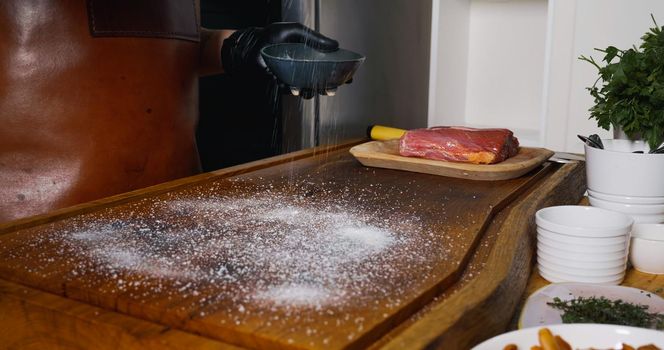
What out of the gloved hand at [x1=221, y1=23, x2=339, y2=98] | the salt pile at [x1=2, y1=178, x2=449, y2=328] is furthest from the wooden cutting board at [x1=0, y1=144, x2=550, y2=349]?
the gloved hand at [x1=221, y1=23, x2=339, y2=98]

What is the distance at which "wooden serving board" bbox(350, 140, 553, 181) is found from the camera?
1433 mm

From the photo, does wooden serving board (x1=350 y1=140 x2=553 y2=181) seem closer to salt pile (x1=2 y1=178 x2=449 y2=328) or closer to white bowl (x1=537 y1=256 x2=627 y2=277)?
salt pile (x1=2 y1=178 x2=449 y2=328)

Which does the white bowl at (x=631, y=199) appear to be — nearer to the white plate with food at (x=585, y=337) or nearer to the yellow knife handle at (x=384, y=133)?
the white plate with food at (x=585, y=337)

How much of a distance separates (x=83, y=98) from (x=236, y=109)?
1041 mm

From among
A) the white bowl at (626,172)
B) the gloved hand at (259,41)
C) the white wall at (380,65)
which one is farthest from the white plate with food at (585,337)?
the white wall at (380,65)

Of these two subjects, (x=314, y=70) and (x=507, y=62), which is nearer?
(x=314, y=70)

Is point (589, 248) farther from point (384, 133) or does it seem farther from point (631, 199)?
point (384, 133)

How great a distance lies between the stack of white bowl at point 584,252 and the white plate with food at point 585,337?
0.28 meters

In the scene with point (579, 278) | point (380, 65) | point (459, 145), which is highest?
point (380, 65)

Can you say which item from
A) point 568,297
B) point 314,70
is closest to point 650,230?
point 568,297

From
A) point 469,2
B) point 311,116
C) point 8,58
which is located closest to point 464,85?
point 469,2

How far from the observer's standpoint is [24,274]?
Result: 823 mm

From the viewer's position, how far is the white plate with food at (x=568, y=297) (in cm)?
80

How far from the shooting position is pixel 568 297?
0.86 metres
